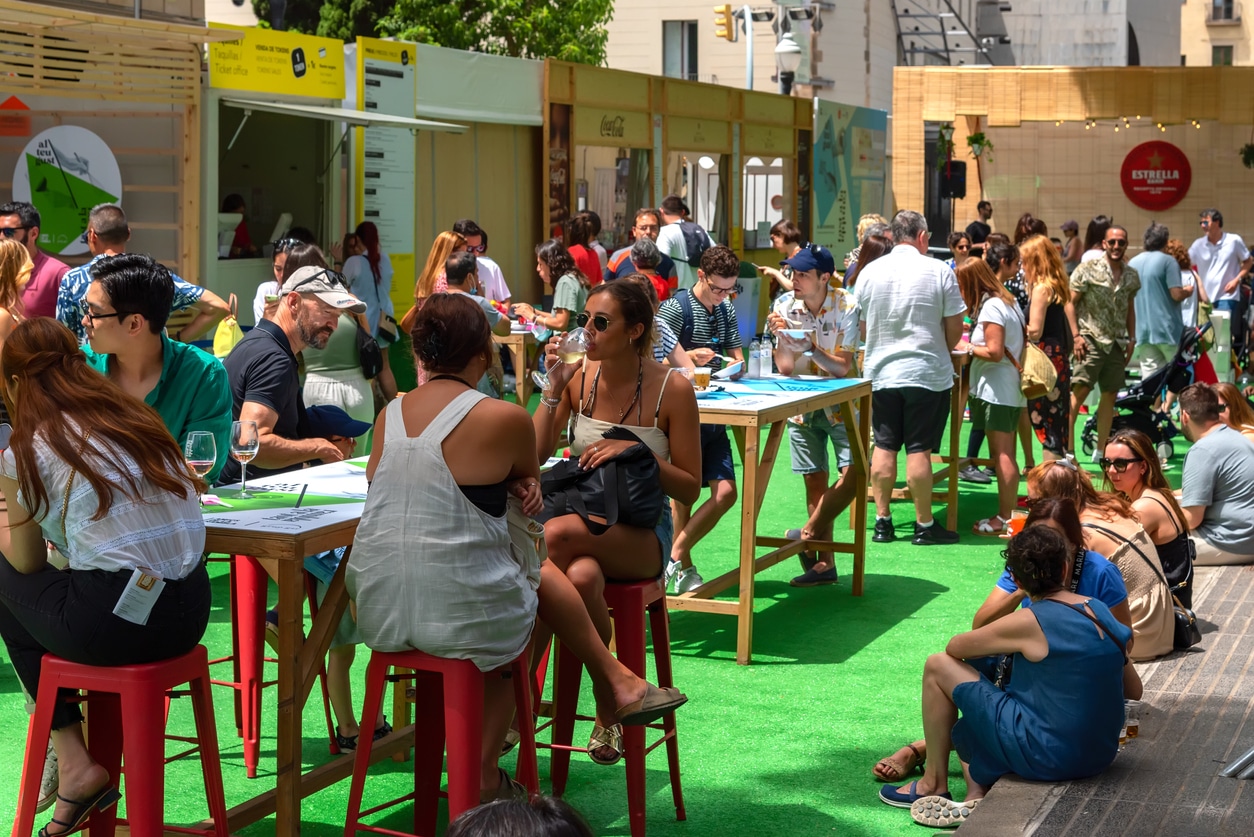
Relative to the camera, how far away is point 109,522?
10.6ft

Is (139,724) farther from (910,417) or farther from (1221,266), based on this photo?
(1221,266)

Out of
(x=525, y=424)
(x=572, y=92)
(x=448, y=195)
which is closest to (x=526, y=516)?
(x=525, y=424)

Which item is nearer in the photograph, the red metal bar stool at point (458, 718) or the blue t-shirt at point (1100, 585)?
the red metal bar stool at point (458, 718)

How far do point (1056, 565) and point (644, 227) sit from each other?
7603 mm

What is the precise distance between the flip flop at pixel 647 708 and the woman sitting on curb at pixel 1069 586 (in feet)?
3.14

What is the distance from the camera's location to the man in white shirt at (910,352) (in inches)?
299

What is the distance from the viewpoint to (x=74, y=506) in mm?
3221

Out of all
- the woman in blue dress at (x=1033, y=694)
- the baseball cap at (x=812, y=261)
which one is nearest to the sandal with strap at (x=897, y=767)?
the woman in blue dress at (x=1033, y=694)

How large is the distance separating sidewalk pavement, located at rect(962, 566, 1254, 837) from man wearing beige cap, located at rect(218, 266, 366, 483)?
2350mm

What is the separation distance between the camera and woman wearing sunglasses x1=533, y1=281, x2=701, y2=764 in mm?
4137

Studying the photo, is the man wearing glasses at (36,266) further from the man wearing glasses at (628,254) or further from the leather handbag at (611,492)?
the man wearing glasses at (628,254)

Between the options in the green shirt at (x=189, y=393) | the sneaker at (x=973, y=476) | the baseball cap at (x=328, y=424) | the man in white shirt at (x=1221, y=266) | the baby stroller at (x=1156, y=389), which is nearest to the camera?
the green shirt at (x=189, y=393)

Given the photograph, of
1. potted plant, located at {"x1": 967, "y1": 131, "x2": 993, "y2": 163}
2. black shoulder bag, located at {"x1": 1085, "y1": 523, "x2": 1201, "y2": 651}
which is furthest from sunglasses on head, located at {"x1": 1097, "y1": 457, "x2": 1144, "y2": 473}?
potted plant, located at {"x1": 967, "y1": 131, "x2": 993, "y2": 163}

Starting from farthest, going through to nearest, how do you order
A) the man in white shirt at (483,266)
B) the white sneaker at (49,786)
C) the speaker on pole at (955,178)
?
the speaker on pole at (955,178), the man in white shirt at (483,266), the white sneaker at (49,786)
